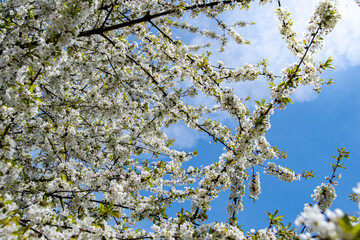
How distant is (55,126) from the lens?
19.2 feet

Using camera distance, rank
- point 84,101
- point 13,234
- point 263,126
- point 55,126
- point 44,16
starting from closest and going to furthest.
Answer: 1. point 13,234
2. point 263,126
3. point 44,16
4. point 55,126
5. point 84,101

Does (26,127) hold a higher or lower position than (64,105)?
lower

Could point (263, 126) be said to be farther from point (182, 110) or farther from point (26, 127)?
point (26, 127)

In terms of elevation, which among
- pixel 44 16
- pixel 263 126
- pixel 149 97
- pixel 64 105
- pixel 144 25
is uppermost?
pixel 144 25

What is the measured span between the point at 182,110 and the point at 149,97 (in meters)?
1.93

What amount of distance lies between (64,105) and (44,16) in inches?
91.6

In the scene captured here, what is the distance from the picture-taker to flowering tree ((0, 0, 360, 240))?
3.31 m

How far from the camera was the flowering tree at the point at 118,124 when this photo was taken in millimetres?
3314

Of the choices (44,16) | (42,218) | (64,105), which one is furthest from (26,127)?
(42,218)

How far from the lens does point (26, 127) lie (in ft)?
17.8

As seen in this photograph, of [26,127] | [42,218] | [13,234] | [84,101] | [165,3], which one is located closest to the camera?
[13,234]

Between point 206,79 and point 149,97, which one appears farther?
point 149,97

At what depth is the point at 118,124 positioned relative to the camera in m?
8.11

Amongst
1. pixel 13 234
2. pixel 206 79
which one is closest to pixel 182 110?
pixel 206 79
